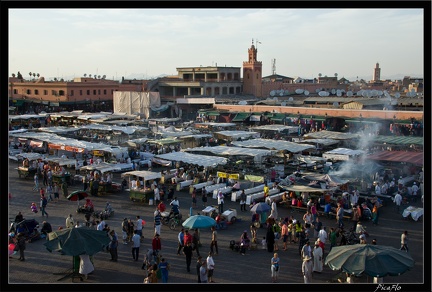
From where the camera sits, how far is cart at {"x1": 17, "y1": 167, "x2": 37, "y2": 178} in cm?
2086

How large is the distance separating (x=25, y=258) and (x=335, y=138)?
19.2 meters

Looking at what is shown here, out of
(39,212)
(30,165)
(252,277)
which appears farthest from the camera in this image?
(30,165)

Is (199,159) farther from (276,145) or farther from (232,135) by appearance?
(232,135)

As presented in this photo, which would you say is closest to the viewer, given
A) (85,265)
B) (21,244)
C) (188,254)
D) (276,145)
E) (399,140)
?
(85,265)

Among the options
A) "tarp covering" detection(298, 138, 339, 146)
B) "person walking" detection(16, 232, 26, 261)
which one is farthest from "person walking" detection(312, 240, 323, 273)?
"tarp covering" detection(298, 138, 339, 146)

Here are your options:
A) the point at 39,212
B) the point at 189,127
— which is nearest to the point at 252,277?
the point at 39,212

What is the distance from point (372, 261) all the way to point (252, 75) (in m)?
51.7

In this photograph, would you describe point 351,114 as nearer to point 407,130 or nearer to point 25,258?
point 407,130

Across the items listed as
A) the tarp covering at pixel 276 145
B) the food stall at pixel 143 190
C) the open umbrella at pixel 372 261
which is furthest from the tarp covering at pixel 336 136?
the open umbrella at pixel 372 261

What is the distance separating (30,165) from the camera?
21.5 m

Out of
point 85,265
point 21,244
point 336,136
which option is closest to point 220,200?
point 85,265

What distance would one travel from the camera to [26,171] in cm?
2086

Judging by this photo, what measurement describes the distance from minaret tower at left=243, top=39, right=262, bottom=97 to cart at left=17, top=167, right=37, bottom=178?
41054mm

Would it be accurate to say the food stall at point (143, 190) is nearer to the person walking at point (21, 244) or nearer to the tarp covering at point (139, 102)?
the person walking at point (21, 244)
